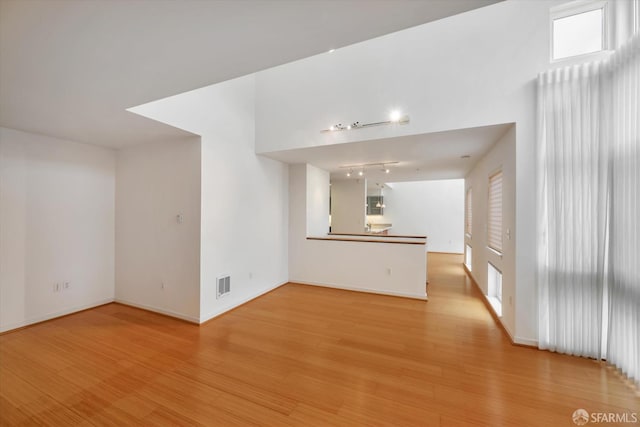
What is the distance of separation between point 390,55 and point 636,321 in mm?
3752

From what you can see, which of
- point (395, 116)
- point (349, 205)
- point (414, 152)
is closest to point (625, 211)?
point (395, 116)

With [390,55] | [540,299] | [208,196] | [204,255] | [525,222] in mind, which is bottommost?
[540,299]

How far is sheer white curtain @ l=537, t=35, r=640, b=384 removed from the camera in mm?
2098

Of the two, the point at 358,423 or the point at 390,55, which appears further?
the point at 390,55

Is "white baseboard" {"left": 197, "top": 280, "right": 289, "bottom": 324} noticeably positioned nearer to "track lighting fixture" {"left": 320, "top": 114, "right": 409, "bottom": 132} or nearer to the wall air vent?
the wall air vent

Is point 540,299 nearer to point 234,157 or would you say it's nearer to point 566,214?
point 566,214

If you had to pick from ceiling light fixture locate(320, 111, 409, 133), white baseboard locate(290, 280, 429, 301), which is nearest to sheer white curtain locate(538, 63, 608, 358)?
ceiling light fixture locate(320, 111, 409, 133)

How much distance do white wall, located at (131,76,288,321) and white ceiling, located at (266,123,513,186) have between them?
2.13 ft

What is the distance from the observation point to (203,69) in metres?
1.88

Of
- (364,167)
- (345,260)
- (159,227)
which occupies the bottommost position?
(345,260)

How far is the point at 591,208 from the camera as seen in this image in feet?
8.10

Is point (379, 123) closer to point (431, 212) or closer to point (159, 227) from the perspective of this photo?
point (159, 227)

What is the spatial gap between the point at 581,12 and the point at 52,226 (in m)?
7.04

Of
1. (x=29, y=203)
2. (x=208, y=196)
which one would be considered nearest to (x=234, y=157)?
(x=208, y=196)
